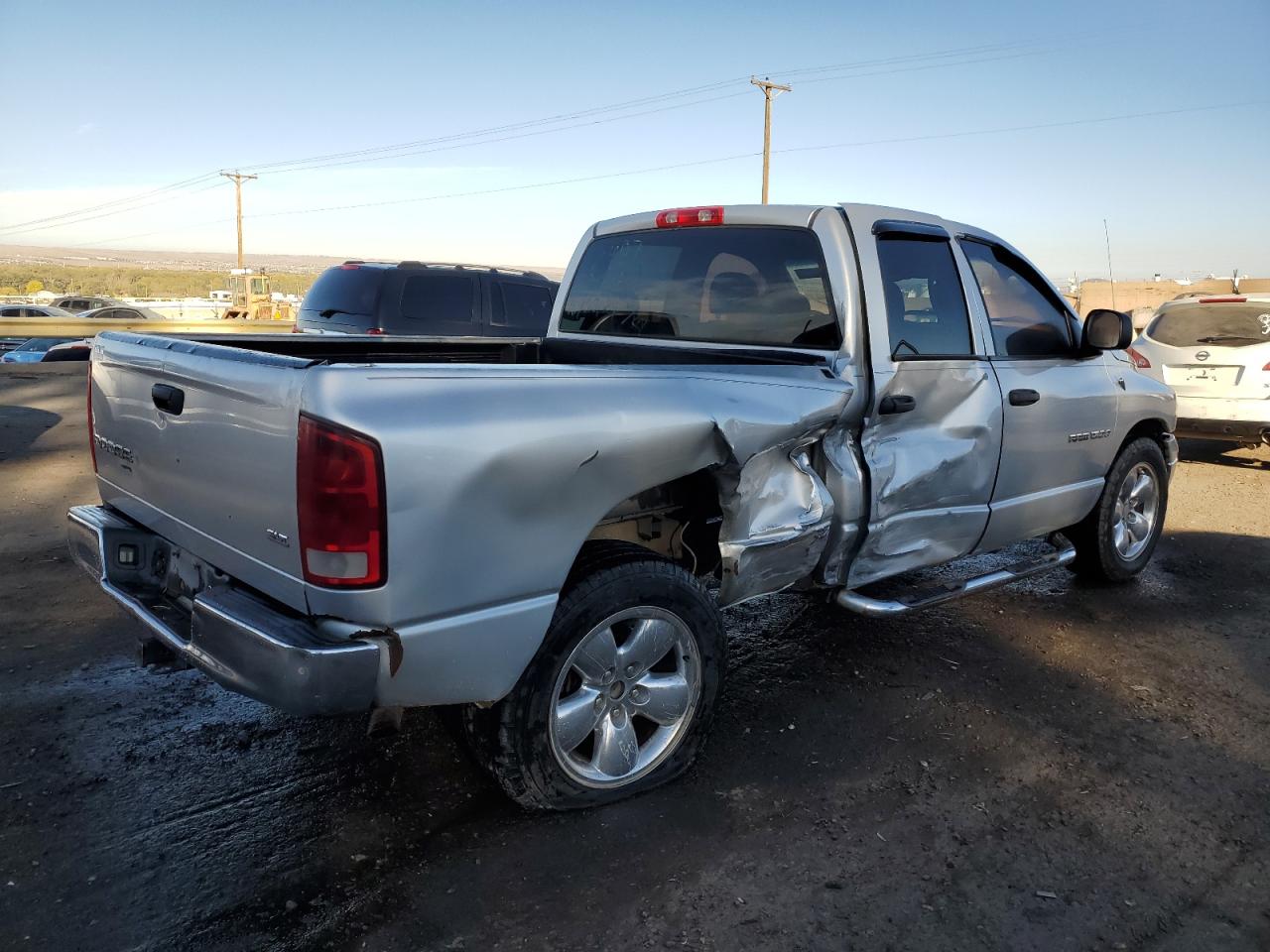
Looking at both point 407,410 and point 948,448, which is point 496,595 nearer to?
point 407,410

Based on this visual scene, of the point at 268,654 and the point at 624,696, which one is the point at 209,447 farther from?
the point at 624,696

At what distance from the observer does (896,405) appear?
143 inches

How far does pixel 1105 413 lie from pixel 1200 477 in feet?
17.1

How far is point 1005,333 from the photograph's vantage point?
4375mm

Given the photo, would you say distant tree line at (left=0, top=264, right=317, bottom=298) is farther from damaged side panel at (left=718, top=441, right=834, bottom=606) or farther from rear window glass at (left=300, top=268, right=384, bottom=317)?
damaged side panel at (left=718, top=441, right=834, bottom=606)

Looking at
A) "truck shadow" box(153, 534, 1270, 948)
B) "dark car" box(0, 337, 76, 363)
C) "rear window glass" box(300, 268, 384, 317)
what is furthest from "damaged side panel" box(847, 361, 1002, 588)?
"dark car" box(0, 337, 76, 363)

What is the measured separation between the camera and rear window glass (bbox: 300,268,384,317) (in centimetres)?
952

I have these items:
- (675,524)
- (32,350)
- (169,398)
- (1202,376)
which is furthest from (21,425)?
(32,350)

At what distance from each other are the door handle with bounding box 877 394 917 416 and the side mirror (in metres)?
1.38

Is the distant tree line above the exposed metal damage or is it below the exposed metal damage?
above

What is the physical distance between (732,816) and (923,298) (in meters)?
2.30

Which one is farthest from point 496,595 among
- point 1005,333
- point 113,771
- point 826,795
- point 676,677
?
point 1005,333

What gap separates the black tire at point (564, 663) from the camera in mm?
2705

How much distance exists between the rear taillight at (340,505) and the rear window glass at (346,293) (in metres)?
7.58
